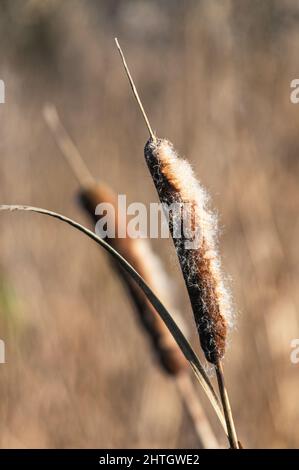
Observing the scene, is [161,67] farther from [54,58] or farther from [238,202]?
[238,202]

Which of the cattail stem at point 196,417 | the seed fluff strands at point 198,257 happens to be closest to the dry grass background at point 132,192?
the cattail stem at point 196,417

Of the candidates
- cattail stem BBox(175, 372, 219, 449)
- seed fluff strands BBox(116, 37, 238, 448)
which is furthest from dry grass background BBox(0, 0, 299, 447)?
seed fluff strands BBox(116, 37, 238, 448)

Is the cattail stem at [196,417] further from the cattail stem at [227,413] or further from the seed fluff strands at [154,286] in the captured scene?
the cattail stem at [227,413]

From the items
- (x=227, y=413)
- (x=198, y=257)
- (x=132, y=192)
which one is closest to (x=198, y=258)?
(x=198, y=257)

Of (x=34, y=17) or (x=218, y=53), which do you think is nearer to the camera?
(x=218, y=53)

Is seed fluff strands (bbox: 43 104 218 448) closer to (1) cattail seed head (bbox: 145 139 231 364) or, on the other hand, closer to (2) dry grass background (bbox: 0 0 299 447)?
(2) dry grass background (bbox: 0 0 299 447)

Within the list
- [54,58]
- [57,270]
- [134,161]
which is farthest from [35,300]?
[54,58]
